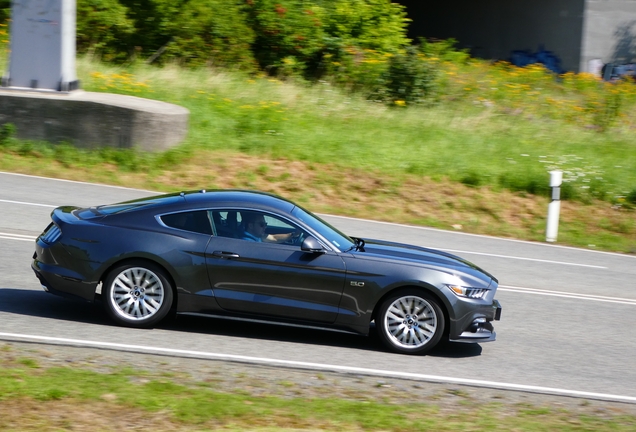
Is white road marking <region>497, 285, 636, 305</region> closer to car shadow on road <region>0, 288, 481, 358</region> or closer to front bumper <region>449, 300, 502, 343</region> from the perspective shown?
car shadow on road <region>0, 288, 481, 358</region>

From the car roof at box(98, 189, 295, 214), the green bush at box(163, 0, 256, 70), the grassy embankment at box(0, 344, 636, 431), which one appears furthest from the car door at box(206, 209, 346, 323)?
the green bush at box(163, 0, 256, 70)

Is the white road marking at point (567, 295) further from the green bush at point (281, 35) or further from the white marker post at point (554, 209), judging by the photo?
the green bush at point (281, 35)

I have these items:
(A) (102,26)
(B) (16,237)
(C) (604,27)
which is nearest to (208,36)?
(A) (102,26)

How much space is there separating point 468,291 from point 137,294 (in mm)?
3179

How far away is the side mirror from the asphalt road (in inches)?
36.9

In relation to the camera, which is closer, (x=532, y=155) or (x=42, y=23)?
(x=42, y=23)

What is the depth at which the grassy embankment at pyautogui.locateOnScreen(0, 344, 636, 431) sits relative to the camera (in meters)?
5.56

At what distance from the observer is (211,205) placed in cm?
805

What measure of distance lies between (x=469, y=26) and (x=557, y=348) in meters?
31.2

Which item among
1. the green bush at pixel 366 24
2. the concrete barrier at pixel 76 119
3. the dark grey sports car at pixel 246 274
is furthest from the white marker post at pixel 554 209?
the green bush at pixel 366 24

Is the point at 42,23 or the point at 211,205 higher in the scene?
the point at 42,23

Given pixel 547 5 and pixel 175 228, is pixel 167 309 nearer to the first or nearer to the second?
pixel 175 228

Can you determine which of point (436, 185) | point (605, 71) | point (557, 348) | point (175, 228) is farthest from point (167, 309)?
point (605, 71)

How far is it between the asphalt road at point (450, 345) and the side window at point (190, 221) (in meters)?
1.01
